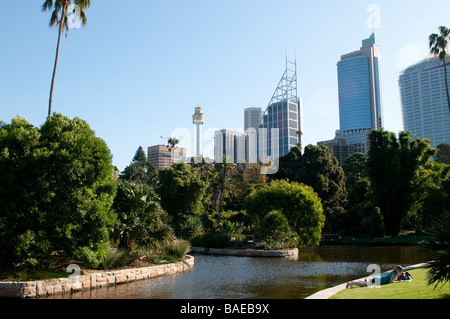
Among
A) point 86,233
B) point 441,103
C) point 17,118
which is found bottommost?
point 86,233

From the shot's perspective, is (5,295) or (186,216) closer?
(5,295)

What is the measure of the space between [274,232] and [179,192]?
1675 centimetres

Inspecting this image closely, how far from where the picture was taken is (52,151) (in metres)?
13.8

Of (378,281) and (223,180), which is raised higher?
(223,180)

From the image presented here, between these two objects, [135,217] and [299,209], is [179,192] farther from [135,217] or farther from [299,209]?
[135,217]

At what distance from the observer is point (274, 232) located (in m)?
30.2

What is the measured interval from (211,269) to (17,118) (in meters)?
12.1

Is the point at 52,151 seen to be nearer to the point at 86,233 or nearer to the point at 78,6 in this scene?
the point at 86,233

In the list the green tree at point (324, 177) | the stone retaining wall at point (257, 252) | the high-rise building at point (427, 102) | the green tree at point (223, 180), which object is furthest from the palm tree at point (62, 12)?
the high-rise building at point (427, 102)

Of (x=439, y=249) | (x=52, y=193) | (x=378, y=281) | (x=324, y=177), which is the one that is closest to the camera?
(x=439, y=249)

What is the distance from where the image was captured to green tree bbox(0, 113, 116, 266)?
43.5ft

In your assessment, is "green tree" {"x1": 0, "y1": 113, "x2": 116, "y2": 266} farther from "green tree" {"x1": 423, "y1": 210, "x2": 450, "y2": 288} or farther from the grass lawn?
"green tree" {"x1": 423, "y1": 210, "x2": 450, "y2": 288}

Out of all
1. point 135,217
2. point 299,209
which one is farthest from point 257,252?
point 135,217
